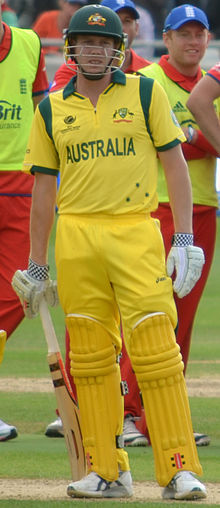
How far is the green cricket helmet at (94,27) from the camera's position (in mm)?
5754

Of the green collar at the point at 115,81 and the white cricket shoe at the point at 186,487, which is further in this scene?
the green collar at the point at 115,81

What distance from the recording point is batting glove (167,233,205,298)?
224 inches

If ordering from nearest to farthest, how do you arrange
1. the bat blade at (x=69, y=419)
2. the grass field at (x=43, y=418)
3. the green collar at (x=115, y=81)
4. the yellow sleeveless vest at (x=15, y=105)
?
the green collar at (x=115, y=81), the bat blade at (x=69, y=419), the grass field at (x=43, y=418), the yellow sleeveless vest at (x=15, y=105)

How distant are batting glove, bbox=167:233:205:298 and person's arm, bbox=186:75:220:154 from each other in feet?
4.73

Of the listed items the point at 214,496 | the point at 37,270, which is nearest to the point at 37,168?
the point at 37,270

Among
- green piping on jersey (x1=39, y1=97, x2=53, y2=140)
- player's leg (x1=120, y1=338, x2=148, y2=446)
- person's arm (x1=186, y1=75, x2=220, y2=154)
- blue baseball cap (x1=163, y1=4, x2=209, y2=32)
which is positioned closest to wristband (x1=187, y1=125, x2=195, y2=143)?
person's arm (x1=186, y1=75, x2=220, y2=154)

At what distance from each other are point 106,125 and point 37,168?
399mm

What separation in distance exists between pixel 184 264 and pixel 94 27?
3.67 feet

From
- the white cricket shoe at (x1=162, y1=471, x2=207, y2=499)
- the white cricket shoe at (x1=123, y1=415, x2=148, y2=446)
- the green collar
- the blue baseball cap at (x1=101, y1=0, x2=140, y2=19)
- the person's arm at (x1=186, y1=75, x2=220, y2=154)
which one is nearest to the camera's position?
the white cricket shoe at (x1=162, y1=471, x2=207, y2=499)

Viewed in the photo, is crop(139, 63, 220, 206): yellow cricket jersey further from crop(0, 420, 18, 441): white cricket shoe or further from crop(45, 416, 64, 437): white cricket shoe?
crop(0, 420, 18, 441): white cricket shoe

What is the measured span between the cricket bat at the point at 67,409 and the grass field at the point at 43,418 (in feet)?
0.72

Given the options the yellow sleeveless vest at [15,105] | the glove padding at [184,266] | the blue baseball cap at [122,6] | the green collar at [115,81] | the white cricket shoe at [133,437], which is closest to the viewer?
the glove padding at [184,266]

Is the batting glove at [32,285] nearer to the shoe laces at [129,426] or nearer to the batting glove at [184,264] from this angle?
the batting glove at [184,264]

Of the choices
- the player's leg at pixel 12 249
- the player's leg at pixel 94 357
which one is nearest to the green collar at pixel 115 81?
the player's leg at pixel 94 357
